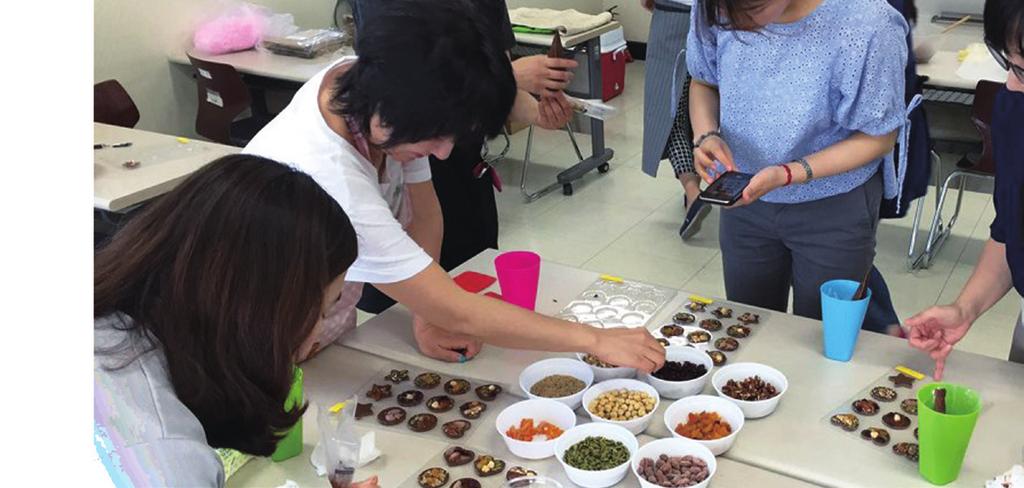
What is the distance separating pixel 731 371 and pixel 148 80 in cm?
382

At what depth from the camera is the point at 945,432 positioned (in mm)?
1242

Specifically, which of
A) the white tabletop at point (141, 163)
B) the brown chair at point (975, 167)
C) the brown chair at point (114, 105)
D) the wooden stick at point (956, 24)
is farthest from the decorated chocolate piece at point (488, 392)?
the wooden stick at point (956, 24)

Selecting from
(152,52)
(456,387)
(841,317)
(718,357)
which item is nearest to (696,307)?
(718,357)

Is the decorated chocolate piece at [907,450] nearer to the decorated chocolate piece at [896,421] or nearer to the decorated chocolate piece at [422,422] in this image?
the decorated chocolate piece at [896,421]

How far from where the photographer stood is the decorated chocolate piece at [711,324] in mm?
1766

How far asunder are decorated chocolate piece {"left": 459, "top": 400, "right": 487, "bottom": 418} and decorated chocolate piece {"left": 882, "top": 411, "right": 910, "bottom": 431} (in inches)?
26.5

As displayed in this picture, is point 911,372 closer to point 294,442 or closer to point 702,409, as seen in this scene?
point 702,409

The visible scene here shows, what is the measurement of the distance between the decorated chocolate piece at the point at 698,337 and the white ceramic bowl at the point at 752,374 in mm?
132

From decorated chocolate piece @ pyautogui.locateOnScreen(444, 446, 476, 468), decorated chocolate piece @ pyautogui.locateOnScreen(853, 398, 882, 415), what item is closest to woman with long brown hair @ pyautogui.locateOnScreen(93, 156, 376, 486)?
decorated chocolate piece @ pyautogui.locateOnScreen(444, 446, 476, 468)

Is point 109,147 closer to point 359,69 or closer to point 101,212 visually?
point 101,212

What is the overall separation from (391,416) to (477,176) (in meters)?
1.04

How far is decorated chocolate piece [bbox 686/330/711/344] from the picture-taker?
1.72 metres

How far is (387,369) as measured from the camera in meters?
1.70
